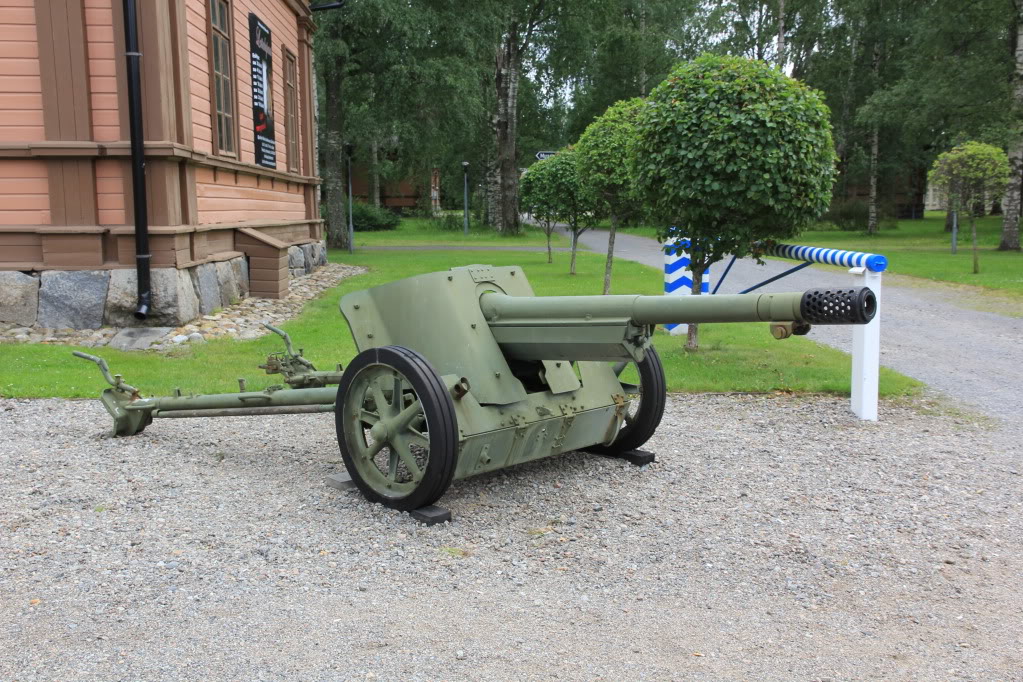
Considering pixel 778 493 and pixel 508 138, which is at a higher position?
pixel 508 138

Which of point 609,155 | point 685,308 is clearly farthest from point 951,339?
point 685,308

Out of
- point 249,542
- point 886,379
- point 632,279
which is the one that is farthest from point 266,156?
point 249,542

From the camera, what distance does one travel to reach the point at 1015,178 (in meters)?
24.4

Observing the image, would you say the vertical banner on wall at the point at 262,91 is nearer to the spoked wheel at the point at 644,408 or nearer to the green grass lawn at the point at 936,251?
the green grass lawn at the point at 936,251

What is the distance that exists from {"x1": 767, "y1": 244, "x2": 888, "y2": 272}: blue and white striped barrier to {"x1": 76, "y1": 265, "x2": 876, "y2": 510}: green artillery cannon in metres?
2.13

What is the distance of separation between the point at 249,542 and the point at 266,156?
1205 cm

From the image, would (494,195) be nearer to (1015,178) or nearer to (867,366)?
(1015,178)

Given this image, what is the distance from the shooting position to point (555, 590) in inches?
147

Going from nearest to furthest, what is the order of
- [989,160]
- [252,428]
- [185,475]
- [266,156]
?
[185,475] < [252,428] < [266,156] < [989,160]

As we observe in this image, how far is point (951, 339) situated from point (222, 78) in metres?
9.95

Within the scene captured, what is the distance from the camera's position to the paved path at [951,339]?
312 inches

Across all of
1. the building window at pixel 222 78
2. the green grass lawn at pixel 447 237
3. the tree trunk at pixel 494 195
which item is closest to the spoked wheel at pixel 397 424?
the building window at pixel 222 78

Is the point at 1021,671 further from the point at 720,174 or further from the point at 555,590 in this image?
the point at 720,174

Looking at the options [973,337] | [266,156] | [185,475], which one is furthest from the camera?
[266,156]
